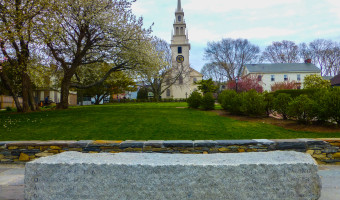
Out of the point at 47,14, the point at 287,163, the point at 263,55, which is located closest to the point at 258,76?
the point at 263,55

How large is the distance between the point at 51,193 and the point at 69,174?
0.31 metres

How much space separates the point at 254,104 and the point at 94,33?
986 cm

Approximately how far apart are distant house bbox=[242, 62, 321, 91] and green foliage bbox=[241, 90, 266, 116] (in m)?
35.1

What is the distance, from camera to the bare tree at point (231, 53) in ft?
146

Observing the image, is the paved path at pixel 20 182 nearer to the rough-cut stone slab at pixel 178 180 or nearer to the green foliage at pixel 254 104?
the rough-cut stone slab at pixel 178 180

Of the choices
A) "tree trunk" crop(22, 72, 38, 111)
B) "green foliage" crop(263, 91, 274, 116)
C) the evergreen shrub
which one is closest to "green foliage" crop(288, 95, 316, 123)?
the evergreen shrub

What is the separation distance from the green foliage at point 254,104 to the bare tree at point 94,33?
7019mm

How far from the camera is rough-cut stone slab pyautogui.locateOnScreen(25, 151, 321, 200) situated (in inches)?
104

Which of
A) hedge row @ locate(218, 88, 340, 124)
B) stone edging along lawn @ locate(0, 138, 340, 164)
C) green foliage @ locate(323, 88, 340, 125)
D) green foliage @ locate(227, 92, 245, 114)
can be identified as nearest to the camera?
stone edging along lawn @ locate(0, 138, 340, 164)

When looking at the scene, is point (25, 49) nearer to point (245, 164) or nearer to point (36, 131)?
→ point (36, 131)

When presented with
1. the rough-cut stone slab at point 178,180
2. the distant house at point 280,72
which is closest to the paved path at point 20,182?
the rough-cut stone slab at point 178,180

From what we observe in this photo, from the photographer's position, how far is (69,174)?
9.00 feet

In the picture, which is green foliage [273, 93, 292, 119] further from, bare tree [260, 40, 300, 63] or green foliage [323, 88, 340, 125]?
bare tree [260, 40, 300, 63]

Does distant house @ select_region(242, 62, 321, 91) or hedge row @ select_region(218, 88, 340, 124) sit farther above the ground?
distant house @ select_region(242, 62, 321, 91)
